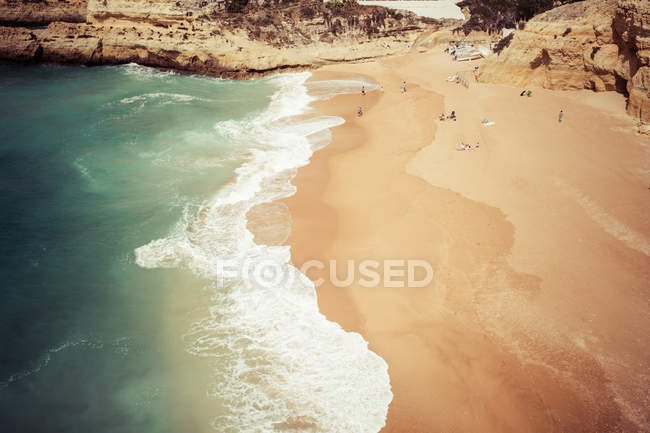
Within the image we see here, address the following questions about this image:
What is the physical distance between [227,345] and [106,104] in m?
22.8

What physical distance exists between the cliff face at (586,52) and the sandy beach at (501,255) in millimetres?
1282

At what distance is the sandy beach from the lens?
7652 millimetres

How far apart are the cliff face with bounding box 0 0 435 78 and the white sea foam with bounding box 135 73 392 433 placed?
948 inches

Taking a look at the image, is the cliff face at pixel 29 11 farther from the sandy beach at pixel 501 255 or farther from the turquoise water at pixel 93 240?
the sandy beach at pixel 501 255

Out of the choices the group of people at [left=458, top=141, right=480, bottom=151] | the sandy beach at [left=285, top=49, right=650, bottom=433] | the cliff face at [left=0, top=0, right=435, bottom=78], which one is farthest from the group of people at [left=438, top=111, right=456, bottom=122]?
the cliff face at [left=0, top=0, right=435, bottom=78]

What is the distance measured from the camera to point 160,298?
406 inches

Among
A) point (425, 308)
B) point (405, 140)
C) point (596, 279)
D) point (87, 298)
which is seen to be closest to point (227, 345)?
point (87, 298)

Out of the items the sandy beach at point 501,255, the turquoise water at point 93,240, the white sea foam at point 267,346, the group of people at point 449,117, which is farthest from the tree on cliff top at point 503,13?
the white sea foam at point 267,346

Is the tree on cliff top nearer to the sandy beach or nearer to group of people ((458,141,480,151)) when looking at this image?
the sandy beach

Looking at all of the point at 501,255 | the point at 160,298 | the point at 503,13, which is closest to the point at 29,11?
the point at 160,298

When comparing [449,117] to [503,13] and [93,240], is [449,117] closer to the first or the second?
[93,240]

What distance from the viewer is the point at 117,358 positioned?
879 centimetres

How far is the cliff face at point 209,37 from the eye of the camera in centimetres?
3253

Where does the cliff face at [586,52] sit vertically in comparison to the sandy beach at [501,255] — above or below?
above
